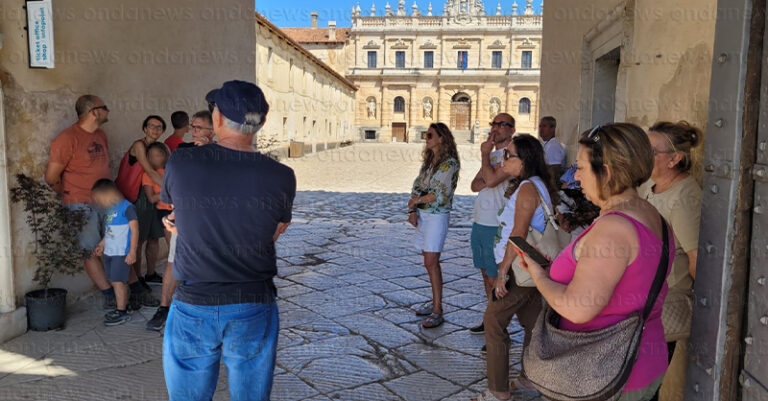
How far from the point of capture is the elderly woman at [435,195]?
4.37m

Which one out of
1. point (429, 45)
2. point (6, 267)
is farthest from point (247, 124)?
point (429, 45)

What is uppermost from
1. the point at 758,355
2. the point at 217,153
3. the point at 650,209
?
the point at 217,153

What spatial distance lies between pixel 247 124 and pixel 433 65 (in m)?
53.5

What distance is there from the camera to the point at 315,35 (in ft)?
178

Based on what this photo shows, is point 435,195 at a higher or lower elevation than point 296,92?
lower

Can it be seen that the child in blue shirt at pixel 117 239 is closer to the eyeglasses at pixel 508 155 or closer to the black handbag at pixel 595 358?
the eyeglasses at pixel 508 155

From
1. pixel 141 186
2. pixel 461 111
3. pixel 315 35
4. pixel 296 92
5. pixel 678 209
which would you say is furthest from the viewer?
pixel 315 35

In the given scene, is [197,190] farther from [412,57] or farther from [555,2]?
[412,57]

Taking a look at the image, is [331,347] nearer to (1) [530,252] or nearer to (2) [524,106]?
(1) [530,252]

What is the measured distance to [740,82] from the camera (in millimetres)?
2166

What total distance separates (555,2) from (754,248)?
6684 millimetres

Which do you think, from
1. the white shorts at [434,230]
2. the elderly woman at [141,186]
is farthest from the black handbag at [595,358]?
the elderly woman at [141,186]

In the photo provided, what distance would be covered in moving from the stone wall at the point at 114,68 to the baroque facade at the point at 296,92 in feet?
36.6

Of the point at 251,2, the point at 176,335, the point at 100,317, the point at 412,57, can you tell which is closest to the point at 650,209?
the point at 176,335
